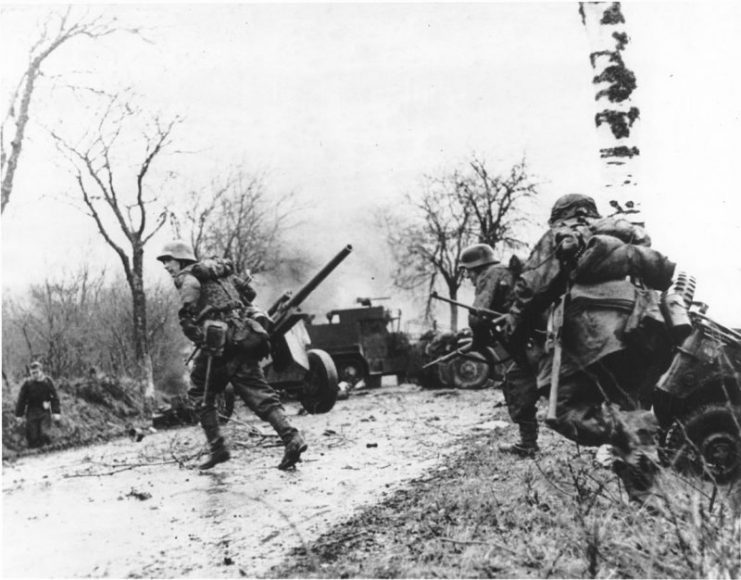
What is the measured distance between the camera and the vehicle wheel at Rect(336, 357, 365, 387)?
18031 millimetres

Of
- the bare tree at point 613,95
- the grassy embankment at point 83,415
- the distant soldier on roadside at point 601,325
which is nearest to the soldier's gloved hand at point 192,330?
the distant soldier on roadside at point 601,325

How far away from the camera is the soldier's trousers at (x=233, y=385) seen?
5.66 meters

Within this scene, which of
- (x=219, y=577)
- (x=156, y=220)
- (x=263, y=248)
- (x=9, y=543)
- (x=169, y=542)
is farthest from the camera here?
(x=263, y=248)

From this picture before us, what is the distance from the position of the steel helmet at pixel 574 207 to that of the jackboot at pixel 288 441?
2.61m

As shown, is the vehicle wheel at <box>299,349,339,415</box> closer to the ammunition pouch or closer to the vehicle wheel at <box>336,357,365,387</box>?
the ammunition pouch

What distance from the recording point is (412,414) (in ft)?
35.9

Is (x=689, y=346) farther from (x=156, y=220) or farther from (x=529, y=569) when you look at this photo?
(x=156, y=220)

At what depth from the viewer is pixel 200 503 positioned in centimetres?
471

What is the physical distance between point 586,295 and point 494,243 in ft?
77.7

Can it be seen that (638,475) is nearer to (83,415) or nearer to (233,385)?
(233,385)

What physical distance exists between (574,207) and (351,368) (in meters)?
14.3

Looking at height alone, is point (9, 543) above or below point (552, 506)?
below

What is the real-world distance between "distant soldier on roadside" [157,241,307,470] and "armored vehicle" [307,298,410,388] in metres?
11.9

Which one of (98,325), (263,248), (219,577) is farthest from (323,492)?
(98,325)
